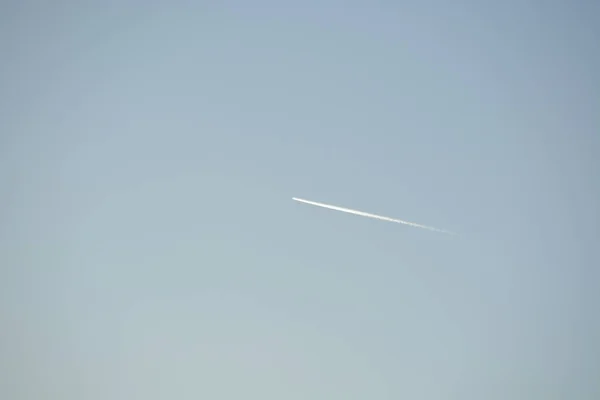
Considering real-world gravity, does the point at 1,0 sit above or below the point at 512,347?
above

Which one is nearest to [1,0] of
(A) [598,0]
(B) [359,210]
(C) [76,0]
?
(C) [76,0]

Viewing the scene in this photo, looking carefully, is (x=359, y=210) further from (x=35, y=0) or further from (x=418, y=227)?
(x=35, y=0)

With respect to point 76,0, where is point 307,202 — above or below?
below

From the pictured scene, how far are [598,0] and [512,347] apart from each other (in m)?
2.83

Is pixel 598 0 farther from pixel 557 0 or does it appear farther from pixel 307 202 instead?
pixel 307 202

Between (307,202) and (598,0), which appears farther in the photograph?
(598,0)

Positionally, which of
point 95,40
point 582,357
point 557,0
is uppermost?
point 557,0

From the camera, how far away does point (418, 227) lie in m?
4.52

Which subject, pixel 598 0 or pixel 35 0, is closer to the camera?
pixel 35 0

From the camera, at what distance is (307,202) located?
443 centimetres

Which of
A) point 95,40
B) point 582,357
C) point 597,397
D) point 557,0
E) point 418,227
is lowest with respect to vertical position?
point 597,397

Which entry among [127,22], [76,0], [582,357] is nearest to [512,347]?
[582,357]

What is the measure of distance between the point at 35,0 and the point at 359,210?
2828mm

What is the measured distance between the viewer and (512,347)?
4.59 m
